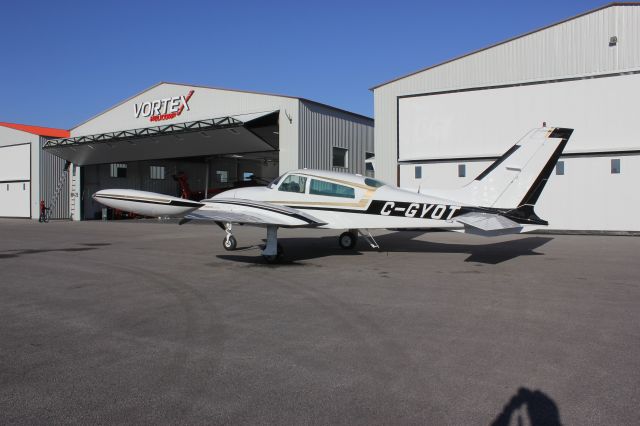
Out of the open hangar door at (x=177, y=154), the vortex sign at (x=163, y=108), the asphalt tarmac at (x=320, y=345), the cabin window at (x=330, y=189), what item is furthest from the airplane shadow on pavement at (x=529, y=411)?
the vortex sign at (x=163, y=108)

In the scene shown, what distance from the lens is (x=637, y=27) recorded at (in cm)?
1853

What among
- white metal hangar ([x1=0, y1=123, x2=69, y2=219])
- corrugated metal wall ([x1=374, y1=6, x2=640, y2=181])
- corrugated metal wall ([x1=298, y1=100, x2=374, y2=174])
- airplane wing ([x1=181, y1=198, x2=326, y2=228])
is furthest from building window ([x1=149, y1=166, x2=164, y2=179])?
airplane wing ([x1=181, y1=198, x2=326, y2=228])

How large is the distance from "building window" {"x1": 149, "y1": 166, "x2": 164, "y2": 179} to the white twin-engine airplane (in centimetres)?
3477

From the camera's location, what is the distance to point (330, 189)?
12.3m

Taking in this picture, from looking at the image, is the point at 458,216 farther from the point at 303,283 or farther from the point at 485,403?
the point at 485,403

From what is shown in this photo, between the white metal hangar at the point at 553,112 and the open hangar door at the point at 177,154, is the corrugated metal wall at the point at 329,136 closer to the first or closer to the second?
the open hangar door at the point at 177,154

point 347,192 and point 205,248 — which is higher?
point 347,192

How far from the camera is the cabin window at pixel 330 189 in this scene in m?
12.1

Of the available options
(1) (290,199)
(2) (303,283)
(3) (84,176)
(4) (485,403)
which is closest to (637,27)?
(1) (290,199)

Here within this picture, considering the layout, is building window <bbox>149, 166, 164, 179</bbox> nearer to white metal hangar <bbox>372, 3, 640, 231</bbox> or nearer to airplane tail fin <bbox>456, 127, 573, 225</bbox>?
white metal hangar <bbox>372, 3, 640, 231</bbox>

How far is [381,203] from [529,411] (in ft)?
28.2

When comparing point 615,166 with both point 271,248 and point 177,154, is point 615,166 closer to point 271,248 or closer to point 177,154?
point 271,248

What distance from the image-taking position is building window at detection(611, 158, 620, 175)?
1948cm

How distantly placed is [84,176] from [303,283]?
3717 cm
